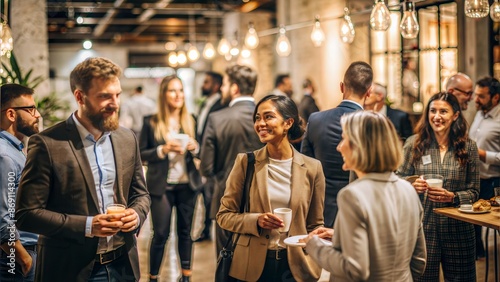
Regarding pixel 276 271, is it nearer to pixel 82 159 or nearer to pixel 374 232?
pixel 374 232

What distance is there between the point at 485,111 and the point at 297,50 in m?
6.43

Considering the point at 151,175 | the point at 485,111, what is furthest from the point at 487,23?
the point at 151,175

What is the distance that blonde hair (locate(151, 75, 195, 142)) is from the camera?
17.3ft

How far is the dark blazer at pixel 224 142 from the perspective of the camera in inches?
199

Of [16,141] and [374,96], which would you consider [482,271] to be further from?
[16,141]

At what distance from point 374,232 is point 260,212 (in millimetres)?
920

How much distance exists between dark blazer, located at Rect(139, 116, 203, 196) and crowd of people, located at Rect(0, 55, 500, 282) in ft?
0.04

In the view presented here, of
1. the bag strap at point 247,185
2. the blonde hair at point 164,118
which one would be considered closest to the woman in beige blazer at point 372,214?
the bag strap at point 247,185

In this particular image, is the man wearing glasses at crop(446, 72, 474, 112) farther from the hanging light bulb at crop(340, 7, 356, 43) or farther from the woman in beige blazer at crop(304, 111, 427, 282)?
the woman in beige blazer at crop(304, 111, 427, 282)

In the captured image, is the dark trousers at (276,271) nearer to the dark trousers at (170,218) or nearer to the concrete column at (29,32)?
the dark trousers at (170,218)

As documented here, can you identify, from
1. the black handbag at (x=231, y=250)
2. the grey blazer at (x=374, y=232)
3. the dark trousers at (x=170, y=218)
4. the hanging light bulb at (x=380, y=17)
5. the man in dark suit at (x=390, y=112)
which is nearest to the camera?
the grey blazer at (x=374, y=232)

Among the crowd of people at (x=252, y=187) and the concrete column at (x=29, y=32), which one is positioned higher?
the concrete column at (x=29, y=32)

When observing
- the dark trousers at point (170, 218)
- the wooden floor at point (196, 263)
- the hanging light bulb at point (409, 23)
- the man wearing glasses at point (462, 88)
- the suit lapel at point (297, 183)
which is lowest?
the wooden floor at point (196, 263)

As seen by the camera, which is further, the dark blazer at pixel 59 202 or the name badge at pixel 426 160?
the name badge at pixel 426 160
